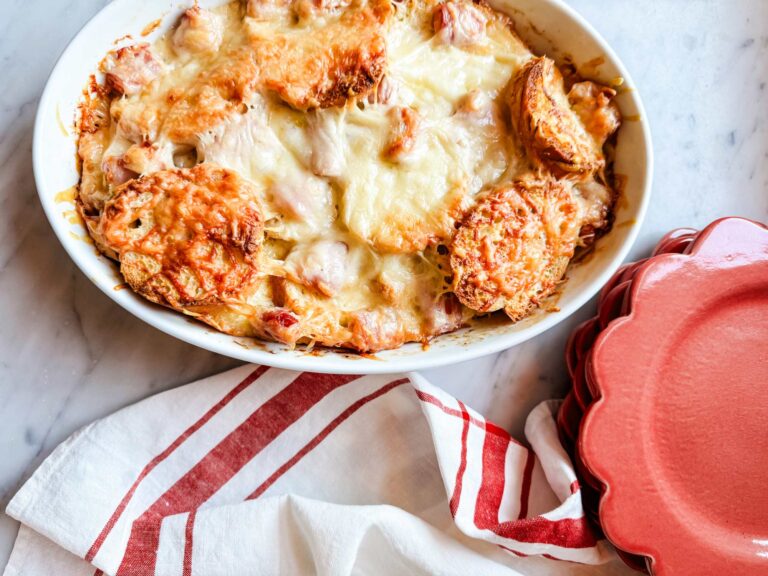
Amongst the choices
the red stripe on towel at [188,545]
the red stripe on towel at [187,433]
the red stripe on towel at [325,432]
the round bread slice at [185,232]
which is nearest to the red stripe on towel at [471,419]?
the red stripe on towel at [325,432]

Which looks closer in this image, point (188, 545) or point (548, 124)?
point (548, 124)

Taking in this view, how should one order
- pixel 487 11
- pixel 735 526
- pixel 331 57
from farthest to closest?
pixel 735 526
pixel 487 11
pixel 331 57

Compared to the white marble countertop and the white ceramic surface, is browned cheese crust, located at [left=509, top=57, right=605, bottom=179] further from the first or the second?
the white marble countertop

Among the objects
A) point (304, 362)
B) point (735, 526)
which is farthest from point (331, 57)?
point (735, 526)

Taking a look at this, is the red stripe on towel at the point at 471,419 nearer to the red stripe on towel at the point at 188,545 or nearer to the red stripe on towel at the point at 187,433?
the red stripe on towel at the point at 187,433

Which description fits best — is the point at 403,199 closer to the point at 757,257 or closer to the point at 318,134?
the point at 318,134

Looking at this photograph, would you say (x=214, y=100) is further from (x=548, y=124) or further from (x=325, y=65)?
(x=548, y=124)

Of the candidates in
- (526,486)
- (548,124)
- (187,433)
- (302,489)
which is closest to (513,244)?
(548,124)
